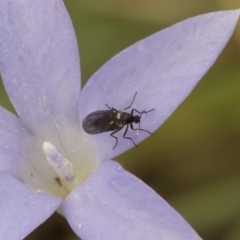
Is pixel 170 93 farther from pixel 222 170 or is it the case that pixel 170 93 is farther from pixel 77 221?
pixel 222 170

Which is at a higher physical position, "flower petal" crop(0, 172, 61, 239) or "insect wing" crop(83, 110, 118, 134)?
"insect wing" crop(83, 110, 118, 134)

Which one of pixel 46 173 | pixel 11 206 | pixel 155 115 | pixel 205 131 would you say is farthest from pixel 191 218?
pixel 11 206

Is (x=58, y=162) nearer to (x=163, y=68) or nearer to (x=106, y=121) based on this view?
(x=106, y=121)

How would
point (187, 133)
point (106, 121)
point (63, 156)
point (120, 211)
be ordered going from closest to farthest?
point (120, 211)
point (106, 121)
point (63, 156)
point (187, 133)

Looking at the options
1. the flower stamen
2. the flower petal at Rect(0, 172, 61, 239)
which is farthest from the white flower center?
the flower petal at Rect(0, 172, 61, 239)

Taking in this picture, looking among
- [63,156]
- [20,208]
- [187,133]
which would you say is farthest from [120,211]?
[187,133]

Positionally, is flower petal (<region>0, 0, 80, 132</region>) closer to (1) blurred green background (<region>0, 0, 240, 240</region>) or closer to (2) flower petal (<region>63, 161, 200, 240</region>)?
(2) flower petal (<region>63, 161, 200, 240</region>)
